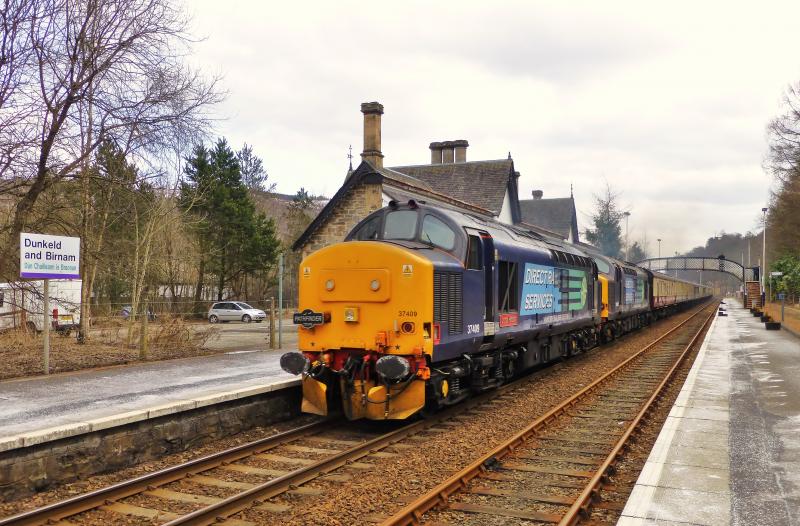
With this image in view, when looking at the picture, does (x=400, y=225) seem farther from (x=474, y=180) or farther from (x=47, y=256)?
(x=474, y=180)

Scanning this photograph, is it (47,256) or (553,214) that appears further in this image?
(553,214)

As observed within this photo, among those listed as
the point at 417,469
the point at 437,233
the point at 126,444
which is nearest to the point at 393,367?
the point at 417,469

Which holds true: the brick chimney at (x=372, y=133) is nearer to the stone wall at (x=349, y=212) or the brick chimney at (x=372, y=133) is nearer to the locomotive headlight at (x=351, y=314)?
the stone wall at (x=349, y=212)

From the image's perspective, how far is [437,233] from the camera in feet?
32.2

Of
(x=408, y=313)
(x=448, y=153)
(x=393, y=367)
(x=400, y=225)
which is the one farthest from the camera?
(x=448, y=153)

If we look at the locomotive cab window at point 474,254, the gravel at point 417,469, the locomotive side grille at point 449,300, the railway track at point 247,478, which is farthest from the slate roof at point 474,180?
the railway track at point 247,478

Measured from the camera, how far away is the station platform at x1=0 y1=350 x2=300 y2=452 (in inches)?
290

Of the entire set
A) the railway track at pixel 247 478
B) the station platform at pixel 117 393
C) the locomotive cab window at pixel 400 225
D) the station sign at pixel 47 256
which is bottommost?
the railway track at pixel 247 478

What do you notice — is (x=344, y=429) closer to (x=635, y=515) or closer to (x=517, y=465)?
(x=517, y=465)

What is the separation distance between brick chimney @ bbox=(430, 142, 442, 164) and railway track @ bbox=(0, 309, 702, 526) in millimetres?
32089

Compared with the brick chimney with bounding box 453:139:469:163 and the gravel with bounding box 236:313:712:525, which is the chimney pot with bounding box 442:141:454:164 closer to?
the brick chimney with bounding box 453:139:469:163

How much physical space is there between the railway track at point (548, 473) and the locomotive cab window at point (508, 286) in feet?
6.20

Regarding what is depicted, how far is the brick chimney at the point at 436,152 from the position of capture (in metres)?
40.8

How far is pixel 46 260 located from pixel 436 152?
3110cm
